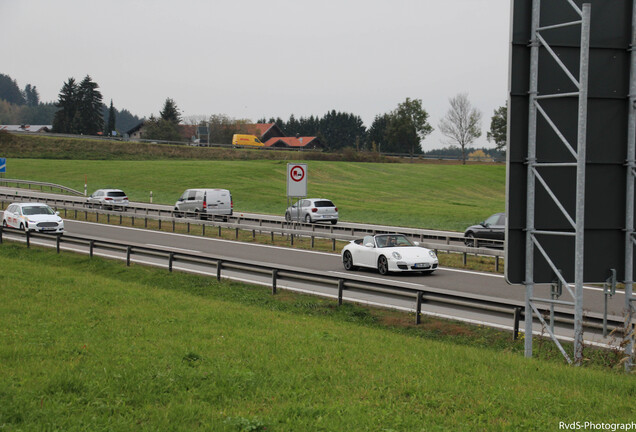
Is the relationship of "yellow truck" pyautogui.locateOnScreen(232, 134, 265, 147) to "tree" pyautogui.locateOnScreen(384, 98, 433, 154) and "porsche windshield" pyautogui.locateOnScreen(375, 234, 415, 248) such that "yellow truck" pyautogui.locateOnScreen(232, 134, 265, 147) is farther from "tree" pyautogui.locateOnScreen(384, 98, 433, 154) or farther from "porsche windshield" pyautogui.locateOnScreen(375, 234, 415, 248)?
"porsche windshield" pyautogui.locateOnScreen(375, 234, 415, 248)

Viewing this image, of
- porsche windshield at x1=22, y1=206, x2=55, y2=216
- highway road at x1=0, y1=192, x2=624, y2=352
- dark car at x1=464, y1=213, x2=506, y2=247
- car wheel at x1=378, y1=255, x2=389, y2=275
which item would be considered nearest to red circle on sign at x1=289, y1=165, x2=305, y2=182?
highway road at x1=0, y1=192, x2=624, y2=352

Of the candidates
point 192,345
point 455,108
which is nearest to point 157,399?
point 192,345

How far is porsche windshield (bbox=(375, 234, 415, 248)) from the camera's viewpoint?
2138 cm

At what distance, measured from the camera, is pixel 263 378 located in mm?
7719

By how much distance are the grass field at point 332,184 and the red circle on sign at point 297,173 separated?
13.9 metres

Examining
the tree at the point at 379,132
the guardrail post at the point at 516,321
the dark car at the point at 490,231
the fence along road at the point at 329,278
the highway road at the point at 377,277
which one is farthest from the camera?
the tree at the point at 379,132

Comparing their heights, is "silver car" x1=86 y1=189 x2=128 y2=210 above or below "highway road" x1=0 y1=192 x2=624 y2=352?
above

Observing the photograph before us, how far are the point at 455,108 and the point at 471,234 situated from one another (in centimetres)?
9690

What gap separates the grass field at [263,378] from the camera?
6.34 meters

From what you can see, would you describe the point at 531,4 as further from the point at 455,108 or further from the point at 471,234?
the point at 455,108

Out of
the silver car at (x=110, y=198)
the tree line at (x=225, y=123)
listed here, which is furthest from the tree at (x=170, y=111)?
the silver car at (x=110, y=198)

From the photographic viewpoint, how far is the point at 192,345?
31.5 feet

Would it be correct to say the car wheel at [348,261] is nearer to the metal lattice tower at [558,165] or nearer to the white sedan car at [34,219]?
the metal lattice tower at [558,165]

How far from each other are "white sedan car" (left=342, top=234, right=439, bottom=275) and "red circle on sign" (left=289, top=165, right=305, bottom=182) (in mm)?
9029
